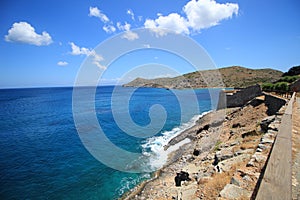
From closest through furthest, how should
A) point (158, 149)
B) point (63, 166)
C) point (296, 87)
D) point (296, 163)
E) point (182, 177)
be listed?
point (296, 163), point (182, 177), point (63, 166), point (158, 149), point (296, 87)

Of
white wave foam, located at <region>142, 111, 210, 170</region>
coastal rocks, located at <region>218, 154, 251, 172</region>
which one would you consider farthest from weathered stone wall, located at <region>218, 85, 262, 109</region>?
coastal rocks, located at <region>218, 154, 251, 172</region>

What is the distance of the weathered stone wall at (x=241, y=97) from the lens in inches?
1272

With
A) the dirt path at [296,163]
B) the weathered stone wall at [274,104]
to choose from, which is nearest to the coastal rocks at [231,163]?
the dirt path at [296,163]

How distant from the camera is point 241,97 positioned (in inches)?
1433

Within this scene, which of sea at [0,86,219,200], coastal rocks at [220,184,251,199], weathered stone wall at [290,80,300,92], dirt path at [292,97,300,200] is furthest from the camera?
weathered stone wall at [290,80,300,92]

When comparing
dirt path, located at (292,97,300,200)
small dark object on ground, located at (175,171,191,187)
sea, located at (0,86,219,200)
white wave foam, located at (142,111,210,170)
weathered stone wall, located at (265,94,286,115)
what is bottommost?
sea, located at (0,86,219,200)

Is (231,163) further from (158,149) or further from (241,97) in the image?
(241,97)

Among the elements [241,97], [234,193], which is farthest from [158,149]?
[241,97]

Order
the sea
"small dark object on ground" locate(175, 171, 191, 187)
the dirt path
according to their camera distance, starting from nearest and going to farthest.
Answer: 1. the dirt path
2. "small dark object on ground" locate(175, 171, 191, 187)
3. the sea

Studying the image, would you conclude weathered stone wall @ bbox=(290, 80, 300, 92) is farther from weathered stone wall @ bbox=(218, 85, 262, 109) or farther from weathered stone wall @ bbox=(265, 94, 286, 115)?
weathered stone wall @ bbox=(265, 94, 286, 115)

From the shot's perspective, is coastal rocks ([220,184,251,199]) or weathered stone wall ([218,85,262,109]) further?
weathered stone wall ([218,85,262,109])

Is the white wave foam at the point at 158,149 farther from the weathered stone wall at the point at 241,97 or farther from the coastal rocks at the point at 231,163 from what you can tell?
the weathered stone wall at the point at 241,97

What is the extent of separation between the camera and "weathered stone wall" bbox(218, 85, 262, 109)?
106ft

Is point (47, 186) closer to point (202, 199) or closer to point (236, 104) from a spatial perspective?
point (202, 199)
